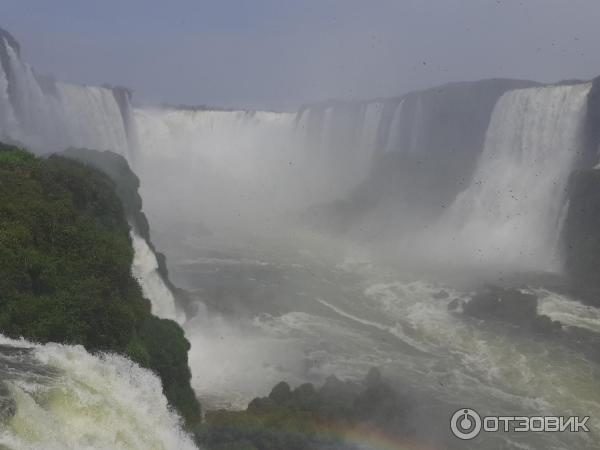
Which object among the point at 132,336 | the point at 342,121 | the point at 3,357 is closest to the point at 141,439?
the point at 3,357

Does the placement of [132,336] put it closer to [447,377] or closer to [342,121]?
[447,377]

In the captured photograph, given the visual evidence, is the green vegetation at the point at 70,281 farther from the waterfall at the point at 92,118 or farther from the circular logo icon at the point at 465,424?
the waterfall at the point at 92,118

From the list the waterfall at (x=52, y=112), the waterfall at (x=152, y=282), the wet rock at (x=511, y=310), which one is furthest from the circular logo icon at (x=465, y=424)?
the waterfall at (x=52, y=112)

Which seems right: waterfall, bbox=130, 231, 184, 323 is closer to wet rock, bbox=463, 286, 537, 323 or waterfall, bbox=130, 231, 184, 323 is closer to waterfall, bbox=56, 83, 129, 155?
wet rock, bbox=463, 286, 537, 323

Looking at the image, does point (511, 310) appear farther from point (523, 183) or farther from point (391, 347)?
point (523, 183)

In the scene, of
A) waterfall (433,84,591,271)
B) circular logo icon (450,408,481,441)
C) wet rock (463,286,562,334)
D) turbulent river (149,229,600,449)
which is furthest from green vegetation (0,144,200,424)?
waterfall (433,84,591,271)

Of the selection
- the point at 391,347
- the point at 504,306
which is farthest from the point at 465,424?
the point at 504,306
